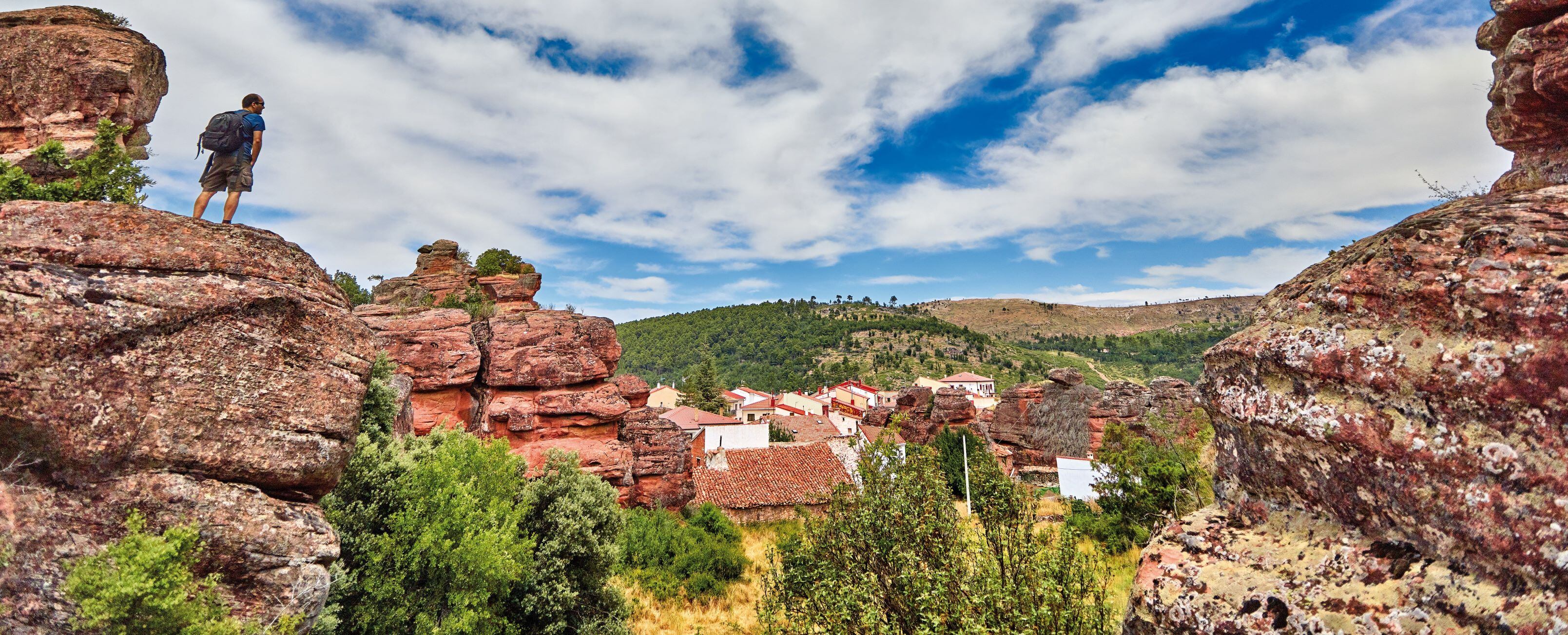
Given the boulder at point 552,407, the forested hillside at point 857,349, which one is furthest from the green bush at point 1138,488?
the forested hillside at point 857,349

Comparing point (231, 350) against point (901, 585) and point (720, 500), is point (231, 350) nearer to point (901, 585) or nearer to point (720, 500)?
point (901, 585)

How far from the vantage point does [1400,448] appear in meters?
2.33

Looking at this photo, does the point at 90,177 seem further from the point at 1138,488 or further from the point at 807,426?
the point at 807,426

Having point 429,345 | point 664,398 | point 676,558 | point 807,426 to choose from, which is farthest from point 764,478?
point 664,398

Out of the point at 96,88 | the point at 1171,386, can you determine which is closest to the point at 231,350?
the point at 96,88

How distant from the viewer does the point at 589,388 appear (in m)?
23.0

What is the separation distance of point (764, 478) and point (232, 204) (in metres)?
29.6

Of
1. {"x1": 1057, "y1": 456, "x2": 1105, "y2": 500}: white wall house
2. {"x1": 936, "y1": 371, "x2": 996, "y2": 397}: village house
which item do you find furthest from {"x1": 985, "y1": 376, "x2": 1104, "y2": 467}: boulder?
{"x1": 936, "y1": 371, "x2": 996, "y2": 397}: village house

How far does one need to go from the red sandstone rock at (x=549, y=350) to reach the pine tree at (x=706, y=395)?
51.1 meters

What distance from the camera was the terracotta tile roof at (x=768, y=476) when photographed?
32.1 m

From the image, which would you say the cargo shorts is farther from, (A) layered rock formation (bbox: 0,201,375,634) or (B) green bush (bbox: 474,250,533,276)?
(B) green bush (bbox: 474,250,533,276)

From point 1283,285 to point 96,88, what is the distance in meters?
13.7

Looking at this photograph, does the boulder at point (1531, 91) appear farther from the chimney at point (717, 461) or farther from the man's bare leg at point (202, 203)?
the chimney at point (717, 461)

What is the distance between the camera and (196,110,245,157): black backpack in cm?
731
